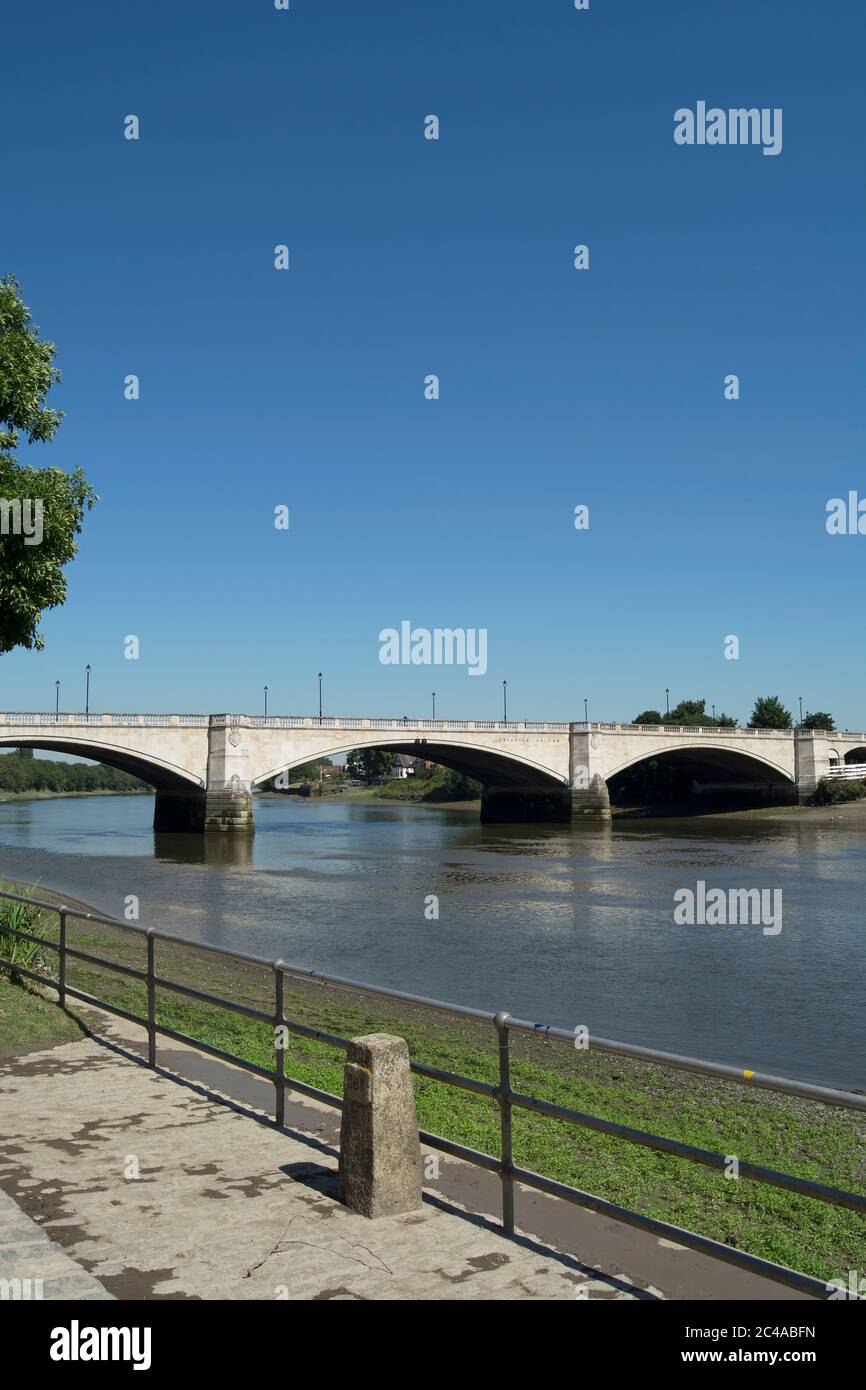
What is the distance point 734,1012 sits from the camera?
16.5 metres

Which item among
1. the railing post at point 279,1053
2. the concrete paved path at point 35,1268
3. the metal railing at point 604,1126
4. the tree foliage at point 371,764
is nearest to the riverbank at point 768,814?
the railing post at point 279,1053

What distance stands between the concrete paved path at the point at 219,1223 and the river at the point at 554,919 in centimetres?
816

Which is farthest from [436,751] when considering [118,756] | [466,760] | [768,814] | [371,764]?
[371,764]

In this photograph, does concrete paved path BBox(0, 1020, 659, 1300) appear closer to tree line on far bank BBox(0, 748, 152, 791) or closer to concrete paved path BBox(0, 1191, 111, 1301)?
concrete paved path BBox(0, 1191, 111, 1301)

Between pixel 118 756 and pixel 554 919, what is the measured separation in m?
38.1

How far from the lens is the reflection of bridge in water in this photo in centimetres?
5912

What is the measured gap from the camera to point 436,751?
7138 centimetres

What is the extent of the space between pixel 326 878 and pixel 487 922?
13528 millimetres

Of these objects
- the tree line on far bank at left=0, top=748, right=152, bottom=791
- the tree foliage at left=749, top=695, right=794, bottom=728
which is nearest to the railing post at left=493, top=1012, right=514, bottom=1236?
the tree foliage at left=749, top=695, right=794, bottom=728

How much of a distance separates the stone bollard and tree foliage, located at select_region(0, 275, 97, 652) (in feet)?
28.1
